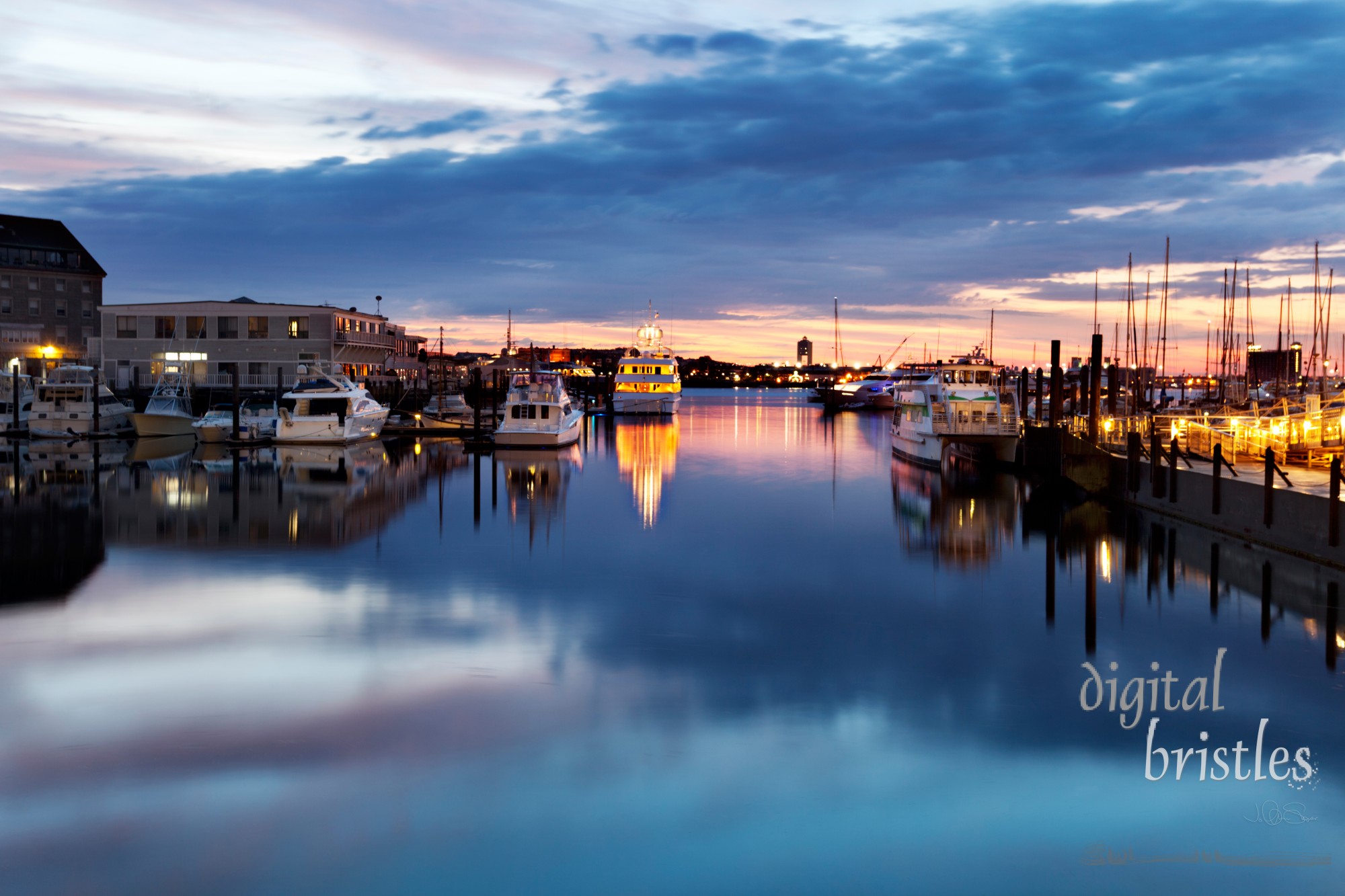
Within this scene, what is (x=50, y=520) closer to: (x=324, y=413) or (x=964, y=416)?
(x=324, y=413)

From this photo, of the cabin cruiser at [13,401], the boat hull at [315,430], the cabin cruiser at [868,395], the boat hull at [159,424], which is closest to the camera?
the boat hull at [315,430]

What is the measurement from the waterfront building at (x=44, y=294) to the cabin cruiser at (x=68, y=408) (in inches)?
1120

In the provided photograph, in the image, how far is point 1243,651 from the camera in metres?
16.5

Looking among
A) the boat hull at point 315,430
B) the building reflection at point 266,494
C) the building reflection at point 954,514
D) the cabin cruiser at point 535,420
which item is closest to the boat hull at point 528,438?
the cabin cruiser at point 535,420

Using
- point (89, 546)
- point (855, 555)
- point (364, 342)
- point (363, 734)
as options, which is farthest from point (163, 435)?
point (363, 734)

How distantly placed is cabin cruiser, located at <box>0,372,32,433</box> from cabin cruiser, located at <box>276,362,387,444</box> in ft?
62.6

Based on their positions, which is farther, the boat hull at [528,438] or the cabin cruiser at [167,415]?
the cabin cruiser at [167,415]

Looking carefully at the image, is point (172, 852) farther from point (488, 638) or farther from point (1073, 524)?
point (1073, 524)

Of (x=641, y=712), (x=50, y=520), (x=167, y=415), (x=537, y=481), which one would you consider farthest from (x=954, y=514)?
(x=167, y=415)

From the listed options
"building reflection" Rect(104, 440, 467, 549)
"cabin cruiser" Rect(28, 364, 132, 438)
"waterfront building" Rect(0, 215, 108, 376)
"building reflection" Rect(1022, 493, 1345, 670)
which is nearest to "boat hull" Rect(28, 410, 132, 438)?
"cabin cruiser" Rect(28, 364, 132, 438)

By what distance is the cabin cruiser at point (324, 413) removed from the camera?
181 ft

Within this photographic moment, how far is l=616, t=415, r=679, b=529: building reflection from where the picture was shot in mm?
38031

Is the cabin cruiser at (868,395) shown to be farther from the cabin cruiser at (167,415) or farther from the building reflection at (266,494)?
the building reflection at (266,494)

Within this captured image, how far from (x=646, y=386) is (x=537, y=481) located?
63.9m
